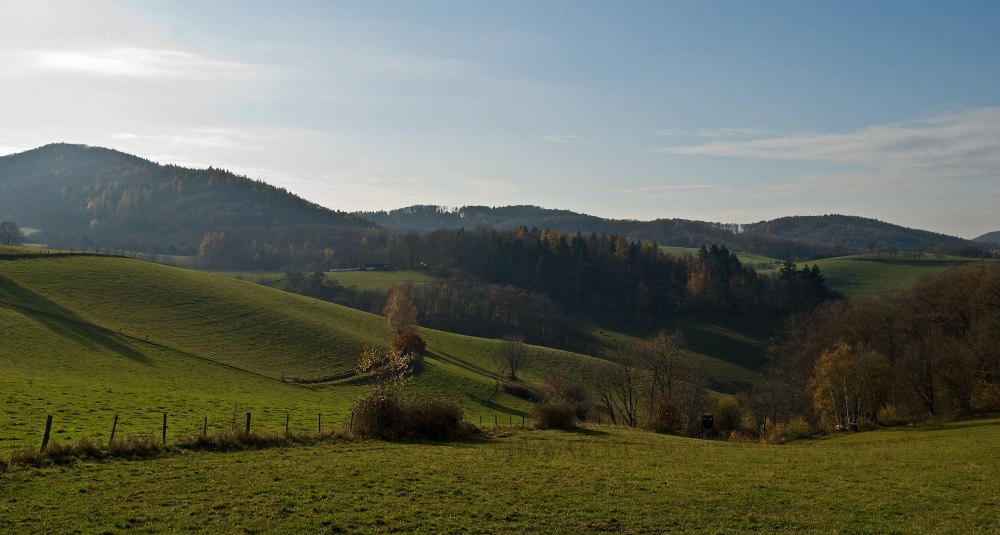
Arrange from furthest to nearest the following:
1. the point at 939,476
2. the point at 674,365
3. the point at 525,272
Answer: the point at 525,272 < the point at 674,365 < the point at 939,476

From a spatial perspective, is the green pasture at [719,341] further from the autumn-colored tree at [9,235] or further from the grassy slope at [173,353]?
the autumn-colored tree at [9,235]

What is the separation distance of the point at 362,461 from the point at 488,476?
5030 mm

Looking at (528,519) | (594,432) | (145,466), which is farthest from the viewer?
(594,432)

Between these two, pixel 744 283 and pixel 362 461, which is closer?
pixel 362 461

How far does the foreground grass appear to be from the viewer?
54.2 ft

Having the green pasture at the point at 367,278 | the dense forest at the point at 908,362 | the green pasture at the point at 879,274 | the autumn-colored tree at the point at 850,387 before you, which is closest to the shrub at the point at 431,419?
the autumn-colored tree at the point at 850,387

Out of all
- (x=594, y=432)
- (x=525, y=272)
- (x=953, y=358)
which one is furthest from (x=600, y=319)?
(x=594, y=432)

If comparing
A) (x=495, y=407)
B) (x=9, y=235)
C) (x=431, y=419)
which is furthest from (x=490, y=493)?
(x=9, y=235)

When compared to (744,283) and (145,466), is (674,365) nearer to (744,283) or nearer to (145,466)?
(145,466)

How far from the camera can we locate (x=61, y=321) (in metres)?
65.1

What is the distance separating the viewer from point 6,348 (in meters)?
53.7

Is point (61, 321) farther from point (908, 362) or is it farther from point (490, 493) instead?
point (908, 362)

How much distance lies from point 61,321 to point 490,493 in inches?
2415

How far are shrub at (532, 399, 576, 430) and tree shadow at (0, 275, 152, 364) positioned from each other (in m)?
36.8
